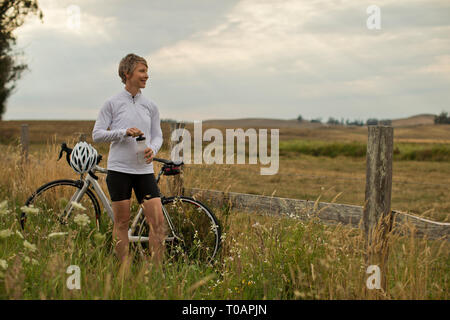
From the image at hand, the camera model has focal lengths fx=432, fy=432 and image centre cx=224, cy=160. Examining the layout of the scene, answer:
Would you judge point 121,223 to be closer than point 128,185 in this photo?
No

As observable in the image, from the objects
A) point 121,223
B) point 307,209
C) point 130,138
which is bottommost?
point 121,223

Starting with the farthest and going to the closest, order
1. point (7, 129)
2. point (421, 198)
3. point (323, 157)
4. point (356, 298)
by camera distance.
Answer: point (7, 129), point (323, 157), point (421, 198), point (356, 298)

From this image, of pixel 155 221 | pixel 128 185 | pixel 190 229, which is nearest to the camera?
pixel 128 185

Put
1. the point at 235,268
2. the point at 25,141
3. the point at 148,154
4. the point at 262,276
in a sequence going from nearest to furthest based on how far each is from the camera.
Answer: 1. the point at 262,276
2. the point at 235,268
3. the point at 148,154
4. the point at 25,141

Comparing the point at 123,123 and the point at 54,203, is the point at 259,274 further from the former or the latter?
the point at 54,203

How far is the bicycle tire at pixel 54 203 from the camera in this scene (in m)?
5.16

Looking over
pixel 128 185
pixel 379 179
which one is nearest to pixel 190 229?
pixel 128 185

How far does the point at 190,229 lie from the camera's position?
195 inches

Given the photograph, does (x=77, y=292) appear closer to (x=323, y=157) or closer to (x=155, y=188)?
(x=155, y=188)

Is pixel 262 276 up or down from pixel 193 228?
down

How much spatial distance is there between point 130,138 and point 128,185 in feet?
1.50

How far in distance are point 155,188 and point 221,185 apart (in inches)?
67.3
